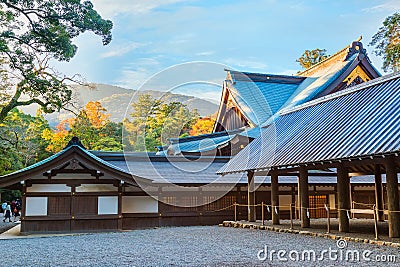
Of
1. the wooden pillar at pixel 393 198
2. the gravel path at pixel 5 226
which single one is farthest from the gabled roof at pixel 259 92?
the gravel path at pixel 5 226

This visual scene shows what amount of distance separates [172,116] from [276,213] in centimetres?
2577

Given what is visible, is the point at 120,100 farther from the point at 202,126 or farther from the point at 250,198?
the point at 250,198

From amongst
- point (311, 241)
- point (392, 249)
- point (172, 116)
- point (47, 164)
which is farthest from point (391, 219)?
point (172, 116)

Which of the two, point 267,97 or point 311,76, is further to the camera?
point 311,76

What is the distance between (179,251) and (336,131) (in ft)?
18.0

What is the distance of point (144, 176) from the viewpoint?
15922 millimetres

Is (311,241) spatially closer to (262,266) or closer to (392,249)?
(392,249)

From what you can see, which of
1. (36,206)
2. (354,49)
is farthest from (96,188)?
(354,49)

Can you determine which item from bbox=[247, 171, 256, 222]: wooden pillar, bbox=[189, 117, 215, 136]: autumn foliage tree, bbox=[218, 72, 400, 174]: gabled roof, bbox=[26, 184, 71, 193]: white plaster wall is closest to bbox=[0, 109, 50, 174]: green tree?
bbox=[189, 117, 215, 136]: autumn foliage tree

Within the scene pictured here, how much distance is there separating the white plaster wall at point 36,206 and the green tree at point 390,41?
20.2 meters

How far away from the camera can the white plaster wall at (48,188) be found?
580 inches

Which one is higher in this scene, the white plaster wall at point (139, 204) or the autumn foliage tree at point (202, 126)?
the autumn foliage tree at point (202, 126)

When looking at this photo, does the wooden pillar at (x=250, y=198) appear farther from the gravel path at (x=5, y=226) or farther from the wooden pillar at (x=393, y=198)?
the gravel path at (x=5, y=226)

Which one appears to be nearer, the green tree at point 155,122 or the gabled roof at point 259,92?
the gabled roof at point 259,92
